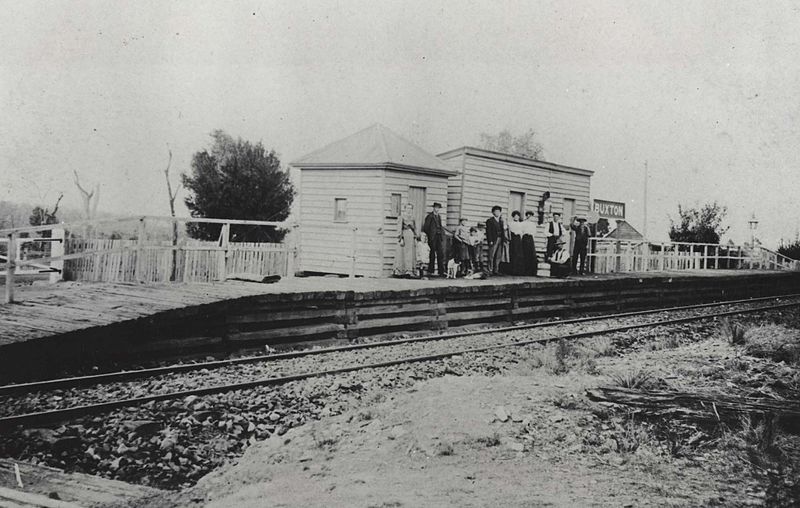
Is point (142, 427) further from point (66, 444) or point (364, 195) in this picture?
point (364, 195)

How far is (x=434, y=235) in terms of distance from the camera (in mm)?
14328

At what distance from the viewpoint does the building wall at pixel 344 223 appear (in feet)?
48.4

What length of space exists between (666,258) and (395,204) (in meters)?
13.3

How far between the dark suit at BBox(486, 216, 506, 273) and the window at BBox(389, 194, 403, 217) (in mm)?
2286

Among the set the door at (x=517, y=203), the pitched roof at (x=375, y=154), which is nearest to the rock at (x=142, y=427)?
the pitched roof at (x=375, y=154)

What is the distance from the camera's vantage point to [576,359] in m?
8.05

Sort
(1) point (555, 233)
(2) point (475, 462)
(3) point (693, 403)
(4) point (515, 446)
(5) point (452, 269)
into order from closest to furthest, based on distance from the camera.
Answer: (2) point (475, 462) < (4) point (515, 446) < (3) point (693, 403) < (5) point (452, 269) < (1) point (555, 233)

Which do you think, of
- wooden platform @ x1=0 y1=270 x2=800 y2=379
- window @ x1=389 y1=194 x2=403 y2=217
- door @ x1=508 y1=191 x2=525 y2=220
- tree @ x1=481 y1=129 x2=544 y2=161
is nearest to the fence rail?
wooden platform @ x1=0 y1=270 x2=800 y2=379

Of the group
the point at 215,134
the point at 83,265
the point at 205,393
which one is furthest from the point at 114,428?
the point at 215,134

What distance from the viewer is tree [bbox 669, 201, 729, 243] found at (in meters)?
30.9

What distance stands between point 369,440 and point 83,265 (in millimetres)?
10443

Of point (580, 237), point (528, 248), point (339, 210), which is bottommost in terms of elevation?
point (528, 248)

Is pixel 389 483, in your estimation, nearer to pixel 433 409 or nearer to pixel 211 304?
pixel 433 409

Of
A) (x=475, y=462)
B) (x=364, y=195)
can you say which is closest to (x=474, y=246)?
(x=364, y=195)
